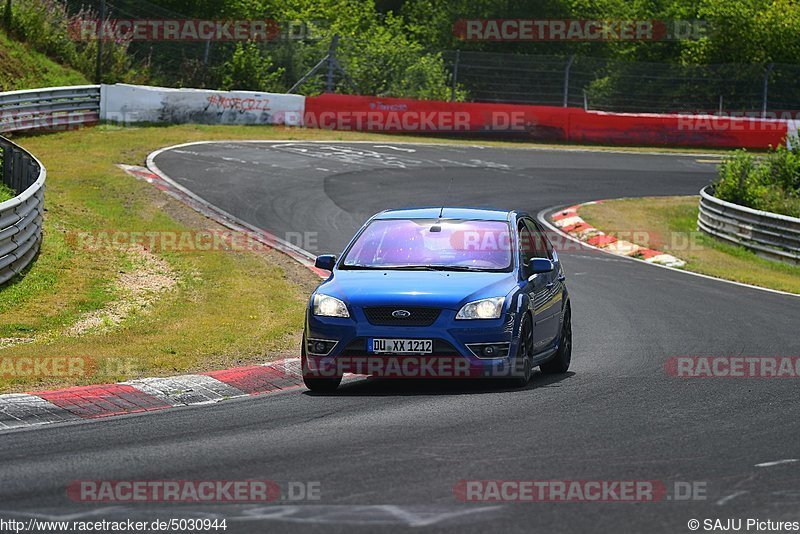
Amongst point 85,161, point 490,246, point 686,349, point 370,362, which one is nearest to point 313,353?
point 370,362

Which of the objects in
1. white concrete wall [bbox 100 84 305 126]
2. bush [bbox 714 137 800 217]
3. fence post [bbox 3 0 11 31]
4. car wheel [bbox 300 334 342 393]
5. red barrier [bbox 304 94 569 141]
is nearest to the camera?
car wheel [bbox 300 334 342 393]

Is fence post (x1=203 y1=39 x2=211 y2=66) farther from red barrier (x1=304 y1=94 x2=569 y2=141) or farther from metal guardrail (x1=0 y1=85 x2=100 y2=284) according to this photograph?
metal guardrail (x1=0 y1=85 x2=100 y2=284)

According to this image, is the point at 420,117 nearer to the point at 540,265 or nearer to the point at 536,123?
the point at 536,123

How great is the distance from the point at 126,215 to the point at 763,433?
51.8ft

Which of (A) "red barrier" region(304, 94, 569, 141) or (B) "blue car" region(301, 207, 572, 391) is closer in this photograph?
(B) "blue car" region(301, 207, 572, 391)

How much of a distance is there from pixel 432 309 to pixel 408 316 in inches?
8.1

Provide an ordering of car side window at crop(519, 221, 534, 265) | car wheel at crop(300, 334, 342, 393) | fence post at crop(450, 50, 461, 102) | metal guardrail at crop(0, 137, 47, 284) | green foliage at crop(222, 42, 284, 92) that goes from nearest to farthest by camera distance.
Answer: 1. car wheel at crop(300, 334, 342, 393)
2. car side window at crop(519, 221, 534, 265)
3. metal guardrail at crop(0, 137, 47, 284)
4. green foliage at crop(222, 42, 284, 92)
5. fence post at crop(450, 50, 461, 102)

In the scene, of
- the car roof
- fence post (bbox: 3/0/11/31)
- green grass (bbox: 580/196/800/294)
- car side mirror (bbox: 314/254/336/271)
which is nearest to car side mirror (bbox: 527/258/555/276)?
the car roof

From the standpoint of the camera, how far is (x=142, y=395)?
35.0 feet

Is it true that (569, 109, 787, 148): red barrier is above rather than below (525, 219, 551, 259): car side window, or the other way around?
below

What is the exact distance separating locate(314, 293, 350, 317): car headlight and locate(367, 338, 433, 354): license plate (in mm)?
364

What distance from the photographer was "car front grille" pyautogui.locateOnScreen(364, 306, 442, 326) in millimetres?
10758

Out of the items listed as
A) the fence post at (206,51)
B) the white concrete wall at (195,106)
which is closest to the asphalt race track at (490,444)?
the white concrete wall at (195,106)

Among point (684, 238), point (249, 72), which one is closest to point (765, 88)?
point (249, 72)
